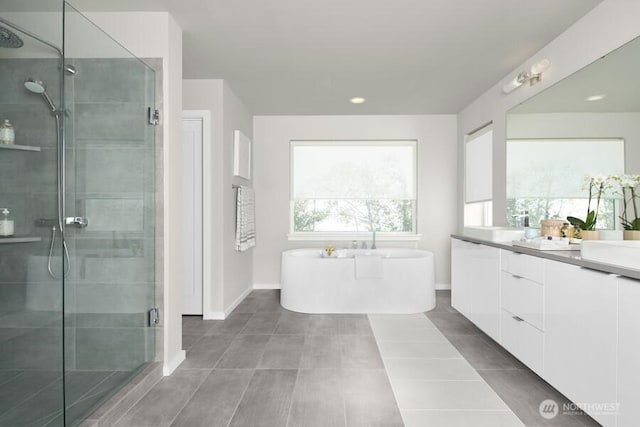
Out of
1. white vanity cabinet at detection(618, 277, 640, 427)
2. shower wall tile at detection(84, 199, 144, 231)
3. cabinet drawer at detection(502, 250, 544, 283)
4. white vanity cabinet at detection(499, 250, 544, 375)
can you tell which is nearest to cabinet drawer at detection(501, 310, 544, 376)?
white vanity cabinet at detection(499, 250, 544, 375)

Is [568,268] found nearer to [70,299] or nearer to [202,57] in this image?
[70,299]

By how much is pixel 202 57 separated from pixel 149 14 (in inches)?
28.9

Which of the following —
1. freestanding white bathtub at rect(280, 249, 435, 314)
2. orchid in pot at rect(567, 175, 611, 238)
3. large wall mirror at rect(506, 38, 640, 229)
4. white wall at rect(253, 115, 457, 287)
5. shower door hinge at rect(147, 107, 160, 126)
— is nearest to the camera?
large wall mirror at rect(506, 38, 640, 229)

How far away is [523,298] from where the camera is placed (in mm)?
2385

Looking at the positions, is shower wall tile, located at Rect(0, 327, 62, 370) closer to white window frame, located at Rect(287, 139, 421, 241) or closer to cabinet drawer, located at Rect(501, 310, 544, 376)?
cabinet drawer, located at Rect(501, 310, 544, 376)

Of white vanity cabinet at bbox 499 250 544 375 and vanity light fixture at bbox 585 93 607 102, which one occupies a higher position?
vanity light fixture at bbox 585 93 607 102

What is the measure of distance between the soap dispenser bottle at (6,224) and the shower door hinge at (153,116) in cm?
116

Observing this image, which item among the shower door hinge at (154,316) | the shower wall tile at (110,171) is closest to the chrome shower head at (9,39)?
the shower wall tile at (110,171)

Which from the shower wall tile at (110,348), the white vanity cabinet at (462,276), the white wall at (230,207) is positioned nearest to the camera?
the shower wall tile at (110,348)

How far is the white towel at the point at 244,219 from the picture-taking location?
4223 millimetres

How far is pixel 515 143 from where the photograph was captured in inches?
136

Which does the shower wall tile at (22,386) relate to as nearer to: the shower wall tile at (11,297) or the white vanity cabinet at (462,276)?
the shower wall tile at (11,297)

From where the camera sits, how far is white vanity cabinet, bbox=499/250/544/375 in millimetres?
Answer: 2209

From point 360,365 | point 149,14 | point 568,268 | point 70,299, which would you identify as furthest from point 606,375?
point 149,14
